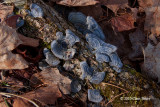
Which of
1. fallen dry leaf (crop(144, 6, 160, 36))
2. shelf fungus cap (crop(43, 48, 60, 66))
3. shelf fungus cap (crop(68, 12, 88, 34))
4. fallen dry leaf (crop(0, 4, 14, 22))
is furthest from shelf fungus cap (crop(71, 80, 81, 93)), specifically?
fallen dry leaf (crop(144, 6, 160, 36))

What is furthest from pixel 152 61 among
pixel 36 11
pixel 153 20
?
pixel 36 11

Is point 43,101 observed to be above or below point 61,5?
below

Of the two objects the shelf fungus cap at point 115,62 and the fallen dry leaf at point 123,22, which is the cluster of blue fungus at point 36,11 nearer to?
the shelf fungus cap at point 115,62

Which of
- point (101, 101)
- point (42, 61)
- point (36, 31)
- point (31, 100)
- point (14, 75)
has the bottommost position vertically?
point (101, 101)

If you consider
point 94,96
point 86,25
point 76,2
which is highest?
point 76,2

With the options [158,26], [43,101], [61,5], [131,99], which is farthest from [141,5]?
[43,101]

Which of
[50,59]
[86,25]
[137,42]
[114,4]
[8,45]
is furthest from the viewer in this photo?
[137,42]

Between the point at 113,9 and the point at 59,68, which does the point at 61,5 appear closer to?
the point at 113,9

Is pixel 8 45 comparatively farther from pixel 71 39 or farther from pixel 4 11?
pixel 71 39

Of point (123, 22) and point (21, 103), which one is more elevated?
point (123, 22)
